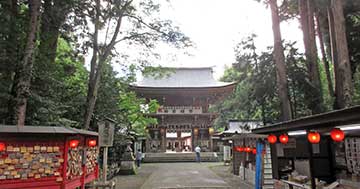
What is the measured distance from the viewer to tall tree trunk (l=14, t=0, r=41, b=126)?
A: 582cm

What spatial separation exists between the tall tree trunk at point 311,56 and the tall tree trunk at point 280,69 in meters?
1.06

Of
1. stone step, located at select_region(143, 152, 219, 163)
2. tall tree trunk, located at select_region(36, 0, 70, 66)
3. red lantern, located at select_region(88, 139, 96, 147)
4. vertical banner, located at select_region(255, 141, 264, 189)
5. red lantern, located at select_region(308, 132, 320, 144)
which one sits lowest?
stone step, located at select_region(143, 152, 219, 163)

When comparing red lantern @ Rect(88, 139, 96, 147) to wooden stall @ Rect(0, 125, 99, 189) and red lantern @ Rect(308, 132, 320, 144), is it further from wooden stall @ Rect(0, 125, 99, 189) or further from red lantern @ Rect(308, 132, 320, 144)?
red lantern @ Rect(308, 132, 320, 144)

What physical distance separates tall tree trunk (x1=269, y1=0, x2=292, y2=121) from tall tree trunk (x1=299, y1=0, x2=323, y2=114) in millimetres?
1059

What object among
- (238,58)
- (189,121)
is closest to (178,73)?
(189,121)

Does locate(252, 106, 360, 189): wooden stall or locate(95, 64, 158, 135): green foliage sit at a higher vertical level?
locate(95, 64, 158, 135): green foliage

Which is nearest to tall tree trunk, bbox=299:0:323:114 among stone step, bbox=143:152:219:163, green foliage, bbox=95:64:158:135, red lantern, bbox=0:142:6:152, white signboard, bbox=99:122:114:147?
white signboard, bbox=99:122:114:147

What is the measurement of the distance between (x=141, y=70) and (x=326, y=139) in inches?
330

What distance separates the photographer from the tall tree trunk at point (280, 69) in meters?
9.59

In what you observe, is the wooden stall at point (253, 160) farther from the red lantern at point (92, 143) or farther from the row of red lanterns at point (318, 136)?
the red lantern at point (92, 143)

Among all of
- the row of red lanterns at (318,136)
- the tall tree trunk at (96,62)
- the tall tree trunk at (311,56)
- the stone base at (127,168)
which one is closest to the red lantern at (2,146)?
the tall tree trunk at (96,62)

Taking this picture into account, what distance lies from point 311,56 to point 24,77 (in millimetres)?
9599

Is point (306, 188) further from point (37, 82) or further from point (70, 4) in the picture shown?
point (70, 4)

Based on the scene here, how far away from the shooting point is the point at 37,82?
23.8 feet
